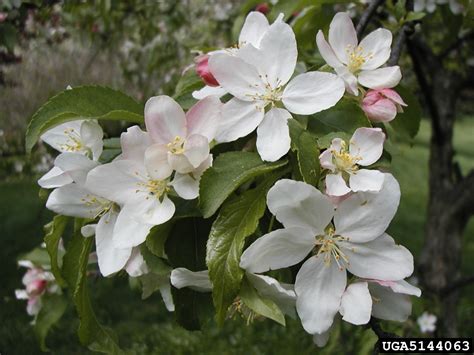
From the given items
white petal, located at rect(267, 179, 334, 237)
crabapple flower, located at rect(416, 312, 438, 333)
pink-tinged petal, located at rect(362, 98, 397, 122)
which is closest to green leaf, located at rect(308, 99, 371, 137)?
pink-tinged petal, located at rect(362, 98, 397, 122)

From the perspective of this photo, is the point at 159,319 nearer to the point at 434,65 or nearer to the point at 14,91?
the point at 434,65

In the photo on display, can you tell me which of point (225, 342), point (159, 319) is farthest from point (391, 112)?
point (159, 319)

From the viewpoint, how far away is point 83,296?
2.81ft

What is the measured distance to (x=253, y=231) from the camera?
2.40 feet

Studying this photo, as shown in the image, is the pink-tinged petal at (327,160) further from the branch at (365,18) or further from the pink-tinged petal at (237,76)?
the branch at (365,18)

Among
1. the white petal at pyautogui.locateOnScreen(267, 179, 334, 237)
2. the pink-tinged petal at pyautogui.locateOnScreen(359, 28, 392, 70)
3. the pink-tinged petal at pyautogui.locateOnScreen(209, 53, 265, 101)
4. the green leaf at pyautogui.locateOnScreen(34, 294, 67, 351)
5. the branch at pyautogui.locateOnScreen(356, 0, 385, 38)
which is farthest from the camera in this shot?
the green leaf at pyautogui.locateOnScreen(34, 294, 67, 351)

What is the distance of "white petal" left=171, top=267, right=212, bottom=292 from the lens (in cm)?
76

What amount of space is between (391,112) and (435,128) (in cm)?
209

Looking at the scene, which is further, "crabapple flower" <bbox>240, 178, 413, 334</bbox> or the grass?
the grass

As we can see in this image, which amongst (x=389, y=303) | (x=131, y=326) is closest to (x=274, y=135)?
(x=389, y=303)

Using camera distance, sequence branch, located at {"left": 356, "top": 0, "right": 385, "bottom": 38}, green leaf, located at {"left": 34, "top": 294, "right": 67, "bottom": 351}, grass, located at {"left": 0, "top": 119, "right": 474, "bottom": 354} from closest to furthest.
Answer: branch, located at {"left": 356, "top": 0, "right": 385, "bottom": 38}, green leaf, located at {"left": 34, "top": 294, "right": 67, "bottom": 351}, grass, located at {"left": 0, "top": 119, "right": 474, "bottom": 354}

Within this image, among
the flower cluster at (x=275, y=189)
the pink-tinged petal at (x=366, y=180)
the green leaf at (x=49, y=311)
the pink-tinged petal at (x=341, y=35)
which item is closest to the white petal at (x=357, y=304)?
the flower cluster at (x=275, y=189)

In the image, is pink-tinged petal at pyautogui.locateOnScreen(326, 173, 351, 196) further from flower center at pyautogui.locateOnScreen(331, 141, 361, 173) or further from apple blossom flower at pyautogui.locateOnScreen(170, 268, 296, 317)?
apple blossom flower at pyautogui.locateOnScreen(170, 268, 296, 317)

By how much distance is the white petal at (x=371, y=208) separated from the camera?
0.74 m
